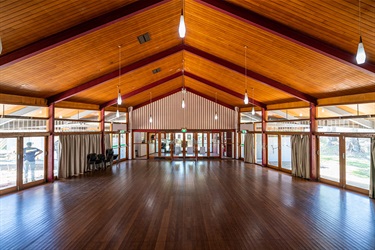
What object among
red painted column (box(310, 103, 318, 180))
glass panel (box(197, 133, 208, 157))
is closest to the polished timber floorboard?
red painted column (box(310, 103, 318, 180))

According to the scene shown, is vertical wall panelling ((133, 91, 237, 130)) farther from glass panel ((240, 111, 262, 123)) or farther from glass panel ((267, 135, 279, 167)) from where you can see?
glass panel ((267, 135, 279, 167))

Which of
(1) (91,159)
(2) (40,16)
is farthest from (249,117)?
(2) (40,16)

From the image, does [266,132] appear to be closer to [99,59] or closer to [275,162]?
[275,162]

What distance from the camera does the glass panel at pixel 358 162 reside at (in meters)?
6.40

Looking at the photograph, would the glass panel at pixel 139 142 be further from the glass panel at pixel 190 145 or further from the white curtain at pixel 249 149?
the white curtain at pixel 249 149

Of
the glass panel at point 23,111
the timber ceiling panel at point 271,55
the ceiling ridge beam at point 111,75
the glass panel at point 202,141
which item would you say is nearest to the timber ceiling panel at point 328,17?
the timber ceiling panel at point 271,55

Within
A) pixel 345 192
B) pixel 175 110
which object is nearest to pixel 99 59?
pixel 175 110

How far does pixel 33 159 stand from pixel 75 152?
1755 mm

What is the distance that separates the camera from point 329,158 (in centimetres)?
764

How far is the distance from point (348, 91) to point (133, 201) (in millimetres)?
7009

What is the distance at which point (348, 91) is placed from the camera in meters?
6.64

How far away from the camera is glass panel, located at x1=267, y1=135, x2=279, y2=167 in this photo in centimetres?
1034

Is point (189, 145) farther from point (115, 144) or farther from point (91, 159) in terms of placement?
point (91, 159)

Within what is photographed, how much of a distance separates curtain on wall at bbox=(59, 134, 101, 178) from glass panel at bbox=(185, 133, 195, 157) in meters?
5.57
